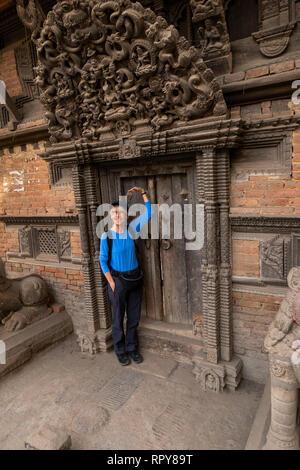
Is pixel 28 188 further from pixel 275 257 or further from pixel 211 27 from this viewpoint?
pixel 275 257

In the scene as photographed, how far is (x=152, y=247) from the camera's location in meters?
3.88

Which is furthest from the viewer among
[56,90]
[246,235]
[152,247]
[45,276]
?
[45,276]

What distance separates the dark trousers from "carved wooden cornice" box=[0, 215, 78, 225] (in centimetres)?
127

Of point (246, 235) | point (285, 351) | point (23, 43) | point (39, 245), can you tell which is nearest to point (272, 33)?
point (246, 235)

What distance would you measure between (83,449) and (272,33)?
4.33 meters

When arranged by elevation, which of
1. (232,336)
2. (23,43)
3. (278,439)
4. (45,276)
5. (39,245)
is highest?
(23,43)

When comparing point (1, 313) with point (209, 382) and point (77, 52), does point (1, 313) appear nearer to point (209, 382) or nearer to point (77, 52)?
point (209, 382)

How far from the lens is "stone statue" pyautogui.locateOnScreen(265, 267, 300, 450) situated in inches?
84.5

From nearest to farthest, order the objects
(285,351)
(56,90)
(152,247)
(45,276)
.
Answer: (285,351), (56,90), (152,247), (45,276)

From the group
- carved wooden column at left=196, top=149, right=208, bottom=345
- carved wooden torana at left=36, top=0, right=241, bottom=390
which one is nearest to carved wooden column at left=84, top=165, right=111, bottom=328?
carved wooden torana at left=36, top=0, right=241, bottom=390

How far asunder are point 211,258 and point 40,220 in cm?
290

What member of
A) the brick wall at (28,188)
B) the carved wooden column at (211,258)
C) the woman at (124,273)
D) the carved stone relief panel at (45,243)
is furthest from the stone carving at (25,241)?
the carved wooden column at (211,258)

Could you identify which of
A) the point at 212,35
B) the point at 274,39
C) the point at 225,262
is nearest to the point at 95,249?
the point at 225,262

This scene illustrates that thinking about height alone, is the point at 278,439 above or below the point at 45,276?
below
